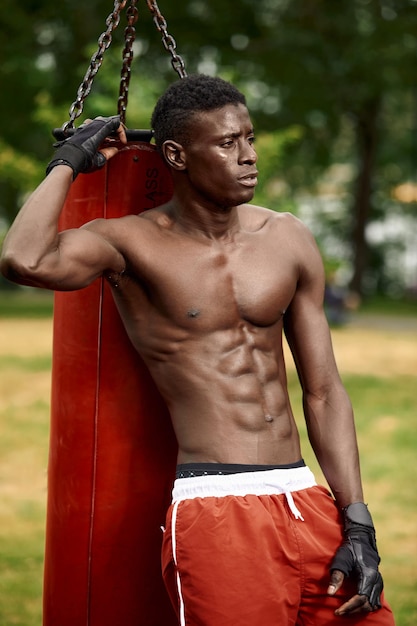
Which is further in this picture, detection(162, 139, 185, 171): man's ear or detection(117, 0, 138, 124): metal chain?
detection(117, 0, 138, 124): metal chain

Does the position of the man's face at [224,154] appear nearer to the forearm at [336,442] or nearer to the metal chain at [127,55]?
the metal chain at [127,55]

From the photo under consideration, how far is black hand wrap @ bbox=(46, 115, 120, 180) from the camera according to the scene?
3.02 metres

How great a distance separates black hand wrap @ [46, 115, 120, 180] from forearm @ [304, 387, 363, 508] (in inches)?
39.4

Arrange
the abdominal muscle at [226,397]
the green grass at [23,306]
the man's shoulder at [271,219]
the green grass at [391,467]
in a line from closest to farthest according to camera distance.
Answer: the abdominal muscle at [226,397], the man's shoulder at [271,219], the green grass at [391,467], the green grass at [23,306]

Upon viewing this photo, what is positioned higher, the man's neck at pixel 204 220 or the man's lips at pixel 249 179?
the man's lips at pixel 249 179

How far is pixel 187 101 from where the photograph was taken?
10.1ft

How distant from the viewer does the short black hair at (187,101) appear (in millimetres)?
3064

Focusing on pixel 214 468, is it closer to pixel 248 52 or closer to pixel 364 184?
pixel 248 52

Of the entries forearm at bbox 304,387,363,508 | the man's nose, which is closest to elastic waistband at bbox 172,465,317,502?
forearm at bbox 304,387,363,508

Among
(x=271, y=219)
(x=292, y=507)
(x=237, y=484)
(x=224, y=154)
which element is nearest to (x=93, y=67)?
(x=224, y=154)

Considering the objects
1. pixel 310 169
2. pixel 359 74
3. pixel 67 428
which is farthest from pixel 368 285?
pixel 67 428

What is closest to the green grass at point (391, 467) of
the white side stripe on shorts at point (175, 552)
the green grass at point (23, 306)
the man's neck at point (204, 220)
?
the white side stripe on shorts at point (175, 552)

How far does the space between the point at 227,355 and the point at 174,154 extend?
64 cm

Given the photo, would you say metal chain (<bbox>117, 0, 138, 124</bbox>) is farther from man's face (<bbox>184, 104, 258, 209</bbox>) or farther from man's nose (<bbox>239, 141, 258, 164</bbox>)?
man's nose (<bbox>239, 141, 258, 164</bbox>)
